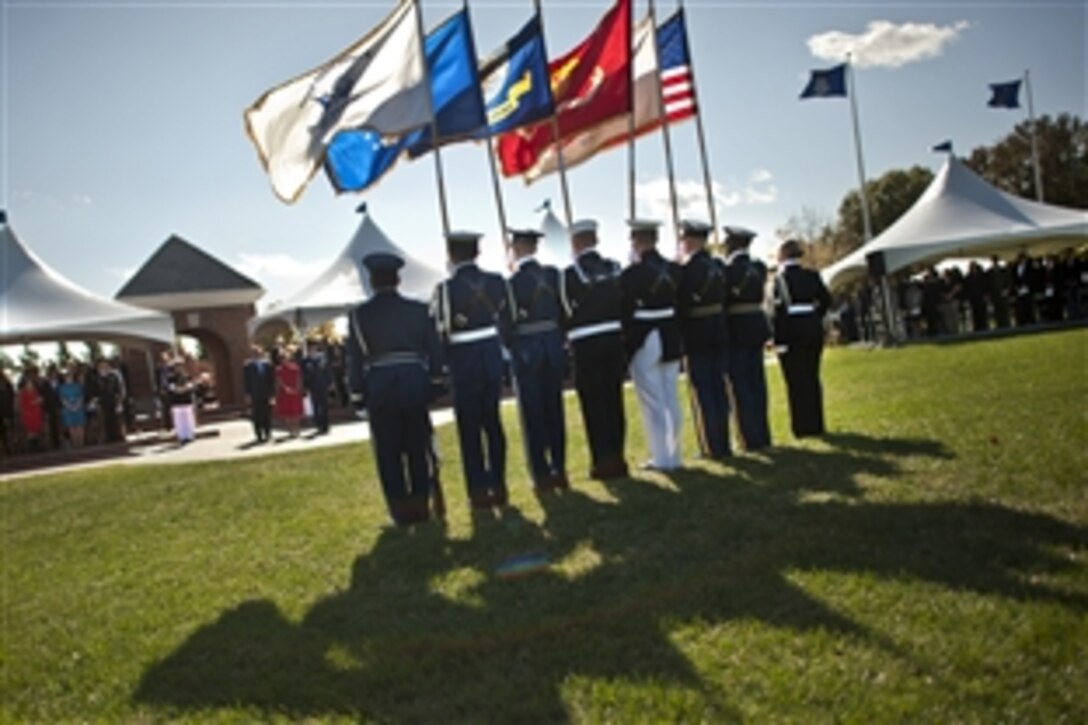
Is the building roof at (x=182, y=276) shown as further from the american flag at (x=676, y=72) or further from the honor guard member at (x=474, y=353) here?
the honor guard member at (x=474, y=353)

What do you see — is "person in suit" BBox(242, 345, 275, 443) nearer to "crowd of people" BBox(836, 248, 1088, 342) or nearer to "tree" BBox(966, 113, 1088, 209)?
"crowd of people" BBox(836, 248, 1088, 342)

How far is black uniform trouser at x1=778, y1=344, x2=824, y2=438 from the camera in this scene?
31.1ft

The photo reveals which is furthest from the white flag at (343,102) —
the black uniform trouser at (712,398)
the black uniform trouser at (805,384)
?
the black uniform trouser at (805,384)

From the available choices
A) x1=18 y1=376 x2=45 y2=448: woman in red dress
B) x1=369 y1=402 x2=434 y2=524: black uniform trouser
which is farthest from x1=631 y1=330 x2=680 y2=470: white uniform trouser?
x1=18 y1=376 x2=45 y2=448: woman in red dress

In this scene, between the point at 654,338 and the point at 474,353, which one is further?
the point at 654,338

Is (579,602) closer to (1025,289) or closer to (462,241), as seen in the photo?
(462,241)

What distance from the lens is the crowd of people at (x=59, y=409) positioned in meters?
23.9

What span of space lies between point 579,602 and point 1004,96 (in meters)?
34.4

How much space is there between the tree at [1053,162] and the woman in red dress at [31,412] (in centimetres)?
5009

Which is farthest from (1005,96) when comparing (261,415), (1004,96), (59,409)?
(59,409)

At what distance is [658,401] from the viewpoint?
8.60 m

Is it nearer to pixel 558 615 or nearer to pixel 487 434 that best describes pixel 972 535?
pixel 558 615

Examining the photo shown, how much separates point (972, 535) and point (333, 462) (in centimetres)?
985

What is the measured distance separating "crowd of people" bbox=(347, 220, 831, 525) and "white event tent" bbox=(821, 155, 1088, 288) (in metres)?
17.3
